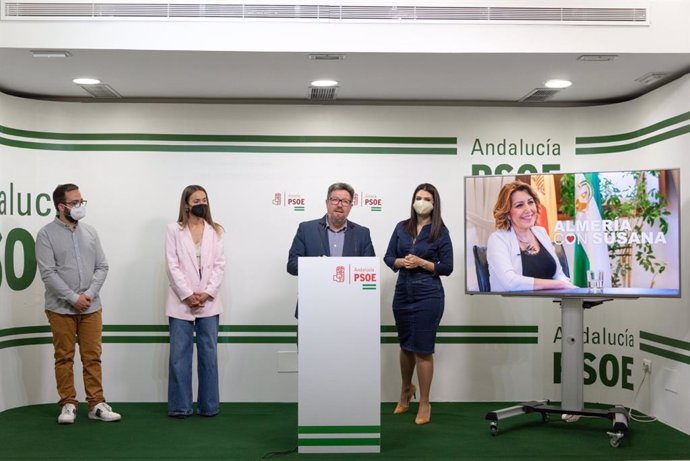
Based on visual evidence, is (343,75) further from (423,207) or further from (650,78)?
(650,78)

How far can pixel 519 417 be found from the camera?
5918 mm

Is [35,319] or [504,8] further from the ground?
[504,8]

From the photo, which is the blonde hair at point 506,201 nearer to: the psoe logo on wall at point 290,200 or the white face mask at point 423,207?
the white face mask at point 423,207

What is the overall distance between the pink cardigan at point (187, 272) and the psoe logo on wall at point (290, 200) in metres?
0.84

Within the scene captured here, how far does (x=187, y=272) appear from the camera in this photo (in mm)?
5949

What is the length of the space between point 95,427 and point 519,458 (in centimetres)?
290

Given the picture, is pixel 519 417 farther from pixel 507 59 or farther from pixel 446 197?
pixel 507 59

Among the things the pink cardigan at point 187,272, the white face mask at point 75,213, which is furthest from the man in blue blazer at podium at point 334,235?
the white face mask at point 75,213

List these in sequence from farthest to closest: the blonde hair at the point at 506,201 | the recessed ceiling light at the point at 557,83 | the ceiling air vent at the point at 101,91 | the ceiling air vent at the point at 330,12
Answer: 1. the ceiling air vent at the point at 101,91
2. the recessed ceiling light at the point at 557,83
3. the blonde hair at the point at 506,201
4. the ceiling air vent at the point at 330,12

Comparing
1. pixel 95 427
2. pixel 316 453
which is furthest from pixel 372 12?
pixel 95 427

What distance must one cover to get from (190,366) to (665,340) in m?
3.51

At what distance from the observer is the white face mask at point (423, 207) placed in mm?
5637

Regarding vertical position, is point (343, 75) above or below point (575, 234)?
above

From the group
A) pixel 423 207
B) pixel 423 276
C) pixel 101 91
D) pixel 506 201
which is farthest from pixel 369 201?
pixel 101 91
